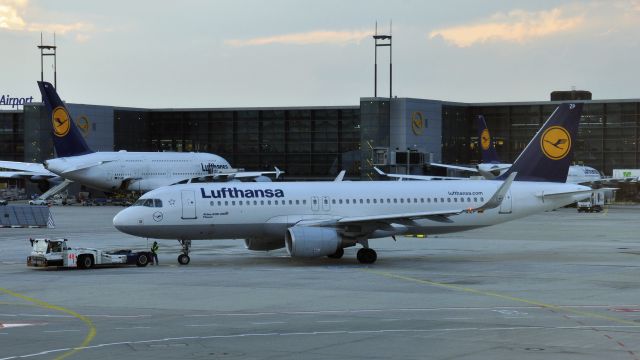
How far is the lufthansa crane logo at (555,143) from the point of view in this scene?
5034 centimetres

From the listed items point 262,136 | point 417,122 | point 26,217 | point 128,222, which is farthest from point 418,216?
point 262,136

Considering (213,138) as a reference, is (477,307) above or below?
below

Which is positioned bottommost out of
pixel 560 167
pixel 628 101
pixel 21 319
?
pixel 21 319

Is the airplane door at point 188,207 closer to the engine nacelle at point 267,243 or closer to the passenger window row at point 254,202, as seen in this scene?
the passenger window row at point 254,202

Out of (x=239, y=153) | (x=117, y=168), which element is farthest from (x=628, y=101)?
(x=117, y=168)

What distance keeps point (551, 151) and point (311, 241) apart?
50.8 feet

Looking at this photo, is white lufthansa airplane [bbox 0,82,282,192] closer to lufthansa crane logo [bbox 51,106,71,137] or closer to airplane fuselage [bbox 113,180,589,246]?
lufthansa crane logo [bbox 51,106,71,137]

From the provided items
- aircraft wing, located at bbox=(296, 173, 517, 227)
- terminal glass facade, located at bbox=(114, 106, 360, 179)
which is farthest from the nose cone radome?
terminal glass facade, located at bbox=(114, 106, 360, 179)

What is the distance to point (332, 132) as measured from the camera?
144125 mm

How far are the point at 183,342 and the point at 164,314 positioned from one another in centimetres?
532

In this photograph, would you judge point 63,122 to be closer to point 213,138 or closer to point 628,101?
point 213,138

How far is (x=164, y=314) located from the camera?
92.6ft

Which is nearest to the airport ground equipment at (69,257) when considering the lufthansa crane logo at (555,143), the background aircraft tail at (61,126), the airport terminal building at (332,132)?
the lufthansa crane logo at (555,143)

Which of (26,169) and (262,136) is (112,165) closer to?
(26,169)
